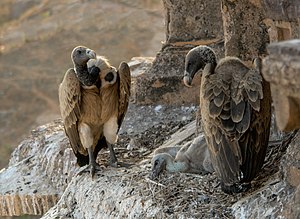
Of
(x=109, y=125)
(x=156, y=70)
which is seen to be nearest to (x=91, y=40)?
(x=156, y=70)

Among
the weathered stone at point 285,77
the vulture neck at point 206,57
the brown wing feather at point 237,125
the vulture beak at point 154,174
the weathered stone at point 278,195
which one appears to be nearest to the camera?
the weathered stone at point 285,77

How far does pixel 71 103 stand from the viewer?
8.01 m

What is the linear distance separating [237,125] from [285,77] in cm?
206

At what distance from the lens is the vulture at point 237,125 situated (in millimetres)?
6520

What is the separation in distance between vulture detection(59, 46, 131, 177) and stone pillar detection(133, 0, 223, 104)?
5.75ft

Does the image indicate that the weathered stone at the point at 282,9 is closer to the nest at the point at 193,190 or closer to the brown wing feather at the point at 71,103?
the nest at the point at 193,190

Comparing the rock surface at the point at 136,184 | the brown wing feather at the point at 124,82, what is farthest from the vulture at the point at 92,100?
the rock surface at the point at 136,184

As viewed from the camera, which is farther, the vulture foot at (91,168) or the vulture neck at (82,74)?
the vulture foot at (91,168)

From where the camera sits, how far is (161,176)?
24.3 feet

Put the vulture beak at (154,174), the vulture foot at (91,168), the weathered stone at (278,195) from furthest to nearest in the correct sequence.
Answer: the vulture foot at (91,168)
the vulture beak at (154,174)
the weathered stone at (278,195)

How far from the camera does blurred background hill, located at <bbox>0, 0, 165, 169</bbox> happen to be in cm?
2258

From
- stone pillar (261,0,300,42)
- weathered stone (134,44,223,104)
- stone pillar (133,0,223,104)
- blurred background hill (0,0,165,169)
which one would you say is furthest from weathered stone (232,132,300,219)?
blurred background hill (0,0,165,169)

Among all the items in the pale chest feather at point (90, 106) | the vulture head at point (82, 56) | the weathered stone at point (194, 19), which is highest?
the vulture head at point (82, 56)

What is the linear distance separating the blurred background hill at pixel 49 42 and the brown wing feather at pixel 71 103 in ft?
40.5
